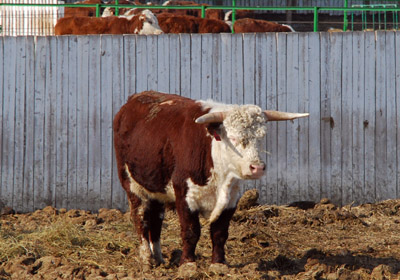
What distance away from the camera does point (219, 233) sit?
618cm

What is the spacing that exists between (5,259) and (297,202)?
14.3 feet

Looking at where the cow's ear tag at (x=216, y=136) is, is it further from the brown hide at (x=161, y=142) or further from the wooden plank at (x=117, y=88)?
the wooden plank at (x=117, y=88)

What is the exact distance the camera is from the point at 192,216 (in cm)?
611

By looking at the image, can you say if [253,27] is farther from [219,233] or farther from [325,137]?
[219,233]

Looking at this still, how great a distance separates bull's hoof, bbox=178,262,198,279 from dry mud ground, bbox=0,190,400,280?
0.13 feet

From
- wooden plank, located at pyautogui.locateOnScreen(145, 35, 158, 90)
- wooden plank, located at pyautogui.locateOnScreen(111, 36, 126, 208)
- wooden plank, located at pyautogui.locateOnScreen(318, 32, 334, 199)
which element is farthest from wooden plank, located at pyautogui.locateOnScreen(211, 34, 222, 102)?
wooden plank, located at pyautogui.locateOnScreen(318, 32, 334, 199)

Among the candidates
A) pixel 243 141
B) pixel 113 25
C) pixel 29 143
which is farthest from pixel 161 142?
pixel 113 25

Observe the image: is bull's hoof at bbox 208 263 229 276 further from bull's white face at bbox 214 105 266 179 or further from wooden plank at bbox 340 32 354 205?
wooden plank at bbox 340 32 354 205

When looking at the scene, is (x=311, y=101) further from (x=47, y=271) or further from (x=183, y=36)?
(x=47, y=271)

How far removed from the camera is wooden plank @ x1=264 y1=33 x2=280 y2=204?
31.4 ft

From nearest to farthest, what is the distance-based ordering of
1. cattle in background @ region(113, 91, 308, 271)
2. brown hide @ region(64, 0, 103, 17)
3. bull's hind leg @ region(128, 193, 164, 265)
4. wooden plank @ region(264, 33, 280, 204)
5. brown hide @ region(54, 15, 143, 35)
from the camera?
cattle in background @ region(113, 91, 308, 271) < bull's hind leg @ region(128, 193, 164, 265) < wooden plank @ region(264, 33, 280, 204) < brown hide @ region(54, 15, 143, 35) < brown hide @ region(64, 0, 103, 17)

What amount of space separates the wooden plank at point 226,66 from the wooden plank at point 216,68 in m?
0.04

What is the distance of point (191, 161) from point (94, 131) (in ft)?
12.7

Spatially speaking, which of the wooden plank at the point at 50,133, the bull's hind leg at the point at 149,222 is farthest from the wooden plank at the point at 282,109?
the wooden plank at the point at 50,133
